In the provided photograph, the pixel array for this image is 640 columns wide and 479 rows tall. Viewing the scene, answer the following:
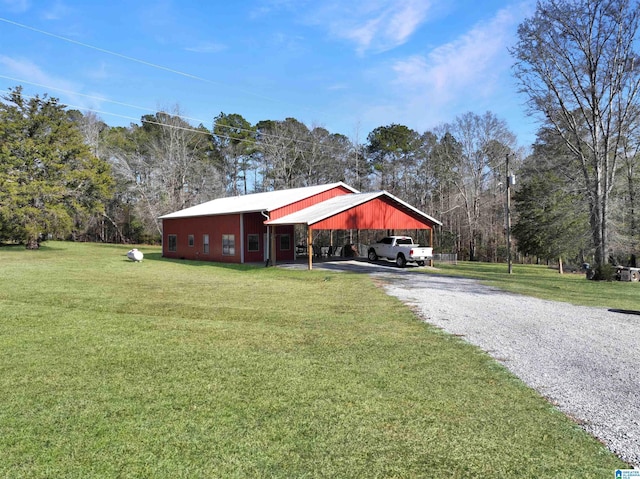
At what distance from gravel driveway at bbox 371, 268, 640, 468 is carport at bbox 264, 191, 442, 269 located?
8.71m

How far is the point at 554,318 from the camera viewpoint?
8.62m

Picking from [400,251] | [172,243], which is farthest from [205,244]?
[400,251]

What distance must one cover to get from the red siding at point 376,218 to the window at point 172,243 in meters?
13.7

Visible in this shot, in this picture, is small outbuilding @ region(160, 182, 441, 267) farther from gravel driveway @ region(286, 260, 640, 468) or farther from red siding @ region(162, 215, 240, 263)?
gravel driveway @ region(286, 260, 640, 468)

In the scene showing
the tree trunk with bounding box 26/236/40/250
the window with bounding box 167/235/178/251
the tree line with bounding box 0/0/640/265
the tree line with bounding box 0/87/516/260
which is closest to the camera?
the tree line with bounding box 0/0/640/265

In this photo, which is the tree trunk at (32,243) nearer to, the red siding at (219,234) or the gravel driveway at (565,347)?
the red siding at (219,234)

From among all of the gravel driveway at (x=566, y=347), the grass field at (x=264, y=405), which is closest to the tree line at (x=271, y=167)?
the gravel driveway at (x=566, y=347)

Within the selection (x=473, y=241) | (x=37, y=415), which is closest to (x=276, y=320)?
(x=37, y=415)

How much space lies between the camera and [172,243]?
29922mm

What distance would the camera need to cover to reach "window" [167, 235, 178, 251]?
29502mm

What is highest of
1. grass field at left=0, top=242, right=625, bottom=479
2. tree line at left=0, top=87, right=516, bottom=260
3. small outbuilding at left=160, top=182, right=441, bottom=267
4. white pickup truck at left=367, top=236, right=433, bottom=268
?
tree line at left=0, top=87, right=516, bottom=260

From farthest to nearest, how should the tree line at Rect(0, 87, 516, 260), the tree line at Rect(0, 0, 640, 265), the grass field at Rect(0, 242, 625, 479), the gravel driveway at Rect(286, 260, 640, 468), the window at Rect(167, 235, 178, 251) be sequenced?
1. the tree line at Rect(0, 87, 516, 260)
2. the window at Rect(167, 235, 178, 251)
3. the tree line at Rect(0, 0, 640, 265)
4. the gravel driveway at Rect(286, 260, 640, 468)
5. the grass field at Rect(0, 242, 625, 479)

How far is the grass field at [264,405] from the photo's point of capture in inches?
122

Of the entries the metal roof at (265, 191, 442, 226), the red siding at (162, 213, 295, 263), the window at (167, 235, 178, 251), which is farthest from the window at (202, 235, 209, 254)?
the metal roof at (265, 191, 442, 226)
